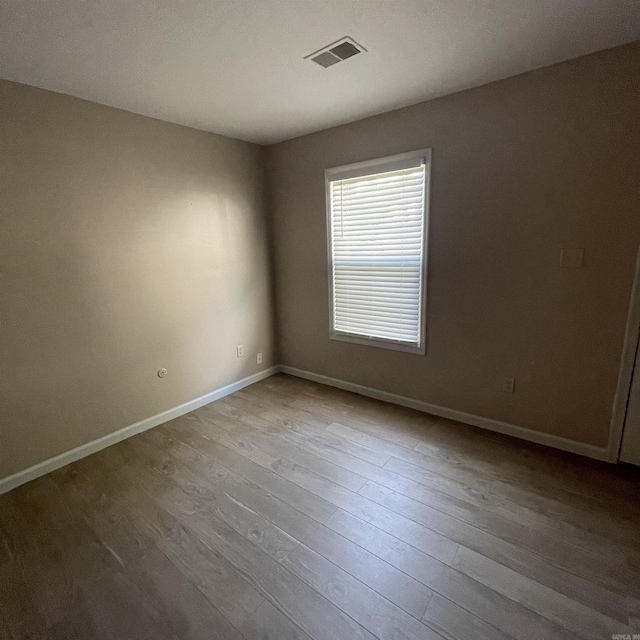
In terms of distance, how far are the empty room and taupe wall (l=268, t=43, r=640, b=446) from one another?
0.05 ft

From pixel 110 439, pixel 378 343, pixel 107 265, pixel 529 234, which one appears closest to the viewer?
pixel 529 234

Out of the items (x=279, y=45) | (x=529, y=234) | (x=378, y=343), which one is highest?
(x=279, y=45)

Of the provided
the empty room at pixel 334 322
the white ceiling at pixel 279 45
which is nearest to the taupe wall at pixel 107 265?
the empty room at pixel 334 322

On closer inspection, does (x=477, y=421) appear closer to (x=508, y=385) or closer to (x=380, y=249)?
(x=508, y=385)

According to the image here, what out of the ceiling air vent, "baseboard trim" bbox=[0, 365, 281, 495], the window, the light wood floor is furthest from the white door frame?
"baseboard trim" bbox=[0, 365, 281, 495]

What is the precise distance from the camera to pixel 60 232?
2.16 m

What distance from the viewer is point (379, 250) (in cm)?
289

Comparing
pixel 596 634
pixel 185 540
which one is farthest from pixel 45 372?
pixel 596 634

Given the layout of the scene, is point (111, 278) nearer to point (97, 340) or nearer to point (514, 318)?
point (97, 340)

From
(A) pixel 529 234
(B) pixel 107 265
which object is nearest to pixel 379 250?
(A) pixel 529 234

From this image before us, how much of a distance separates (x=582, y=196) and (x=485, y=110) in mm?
861

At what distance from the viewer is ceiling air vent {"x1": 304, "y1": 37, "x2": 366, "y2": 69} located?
172 cm

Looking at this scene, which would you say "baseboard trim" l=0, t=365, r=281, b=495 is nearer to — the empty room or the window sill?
the empty room

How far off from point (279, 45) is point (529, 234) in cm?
191
